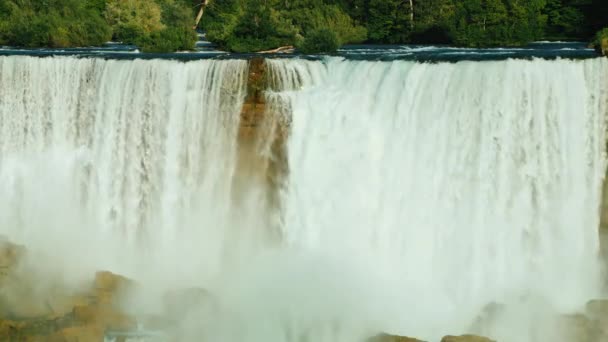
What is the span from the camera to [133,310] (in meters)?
15.0

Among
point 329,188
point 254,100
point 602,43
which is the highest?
point 602,43

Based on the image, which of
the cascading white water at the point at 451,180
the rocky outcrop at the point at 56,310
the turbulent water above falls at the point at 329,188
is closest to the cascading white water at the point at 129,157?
the turbulent water above falls at the point at 329,188

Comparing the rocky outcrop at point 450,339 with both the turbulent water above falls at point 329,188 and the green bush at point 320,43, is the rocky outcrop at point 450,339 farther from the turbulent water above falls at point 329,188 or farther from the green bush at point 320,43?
the green bush at point 320,43

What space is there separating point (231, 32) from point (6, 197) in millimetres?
8188

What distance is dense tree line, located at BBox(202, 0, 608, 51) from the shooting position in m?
23.7

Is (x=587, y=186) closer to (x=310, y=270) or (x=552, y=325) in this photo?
(x=552, y=325)

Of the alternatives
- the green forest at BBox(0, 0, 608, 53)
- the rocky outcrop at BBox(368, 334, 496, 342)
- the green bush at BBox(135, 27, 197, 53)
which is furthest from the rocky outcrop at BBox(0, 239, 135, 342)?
the green forest at BBox(0, 0, 608, 53)

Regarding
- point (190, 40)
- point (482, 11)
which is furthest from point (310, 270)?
point (482, 11)

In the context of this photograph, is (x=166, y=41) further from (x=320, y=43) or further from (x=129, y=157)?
(x=129, y=157)

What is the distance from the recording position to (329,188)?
669 inches

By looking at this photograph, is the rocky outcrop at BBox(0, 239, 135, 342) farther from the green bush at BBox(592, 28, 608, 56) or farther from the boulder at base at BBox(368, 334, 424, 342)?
the green bush at BBox(592, 28, 608, 56)

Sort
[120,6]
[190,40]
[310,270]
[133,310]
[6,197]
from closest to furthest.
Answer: [133,310]
[310,270]
[6,197]
[190,40]
[120,6]

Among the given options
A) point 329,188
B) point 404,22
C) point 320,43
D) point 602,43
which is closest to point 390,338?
point 329,188

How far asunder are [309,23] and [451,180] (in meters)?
13.3
